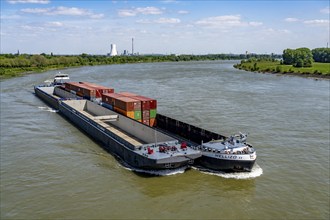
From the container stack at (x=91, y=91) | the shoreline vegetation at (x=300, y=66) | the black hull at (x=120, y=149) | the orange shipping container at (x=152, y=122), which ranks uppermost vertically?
the shoreline vegetation at (x=300, y=66)

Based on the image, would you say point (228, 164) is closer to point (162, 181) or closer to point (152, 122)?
point (162, 181)

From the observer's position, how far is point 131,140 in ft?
88.6

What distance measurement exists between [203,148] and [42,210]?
33.2 feet

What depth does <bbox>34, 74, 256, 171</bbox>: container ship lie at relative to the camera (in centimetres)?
2034

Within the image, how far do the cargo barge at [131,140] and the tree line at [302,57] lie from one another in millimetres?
98266

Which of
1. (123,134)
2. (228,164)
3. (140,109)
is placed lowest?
(228,164)

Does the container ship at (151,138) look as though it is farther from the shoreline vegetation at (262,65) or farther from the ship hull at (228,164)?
the shoreline vegetation at (262,65)

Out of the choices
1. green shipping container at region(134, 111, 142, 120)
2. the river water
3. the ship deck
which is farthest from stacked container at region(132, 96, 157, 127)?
the river water

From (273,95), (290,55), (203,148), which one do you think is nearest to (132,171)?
(203,148)

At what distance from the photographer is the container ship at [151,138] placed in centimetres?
2034

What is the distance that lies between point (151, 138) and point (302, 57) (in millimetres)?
114417

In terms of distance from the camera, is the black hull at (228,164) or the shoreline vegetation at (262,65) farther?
the shoreline vegetation at (262,65)

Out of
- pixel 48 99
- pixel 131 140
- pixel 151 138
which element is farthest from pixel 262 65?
pixel 151 138

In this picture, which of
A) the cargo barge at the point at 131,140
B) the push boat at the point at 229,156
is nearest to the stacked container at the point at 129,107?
the cargo barge at the point at 131,140
